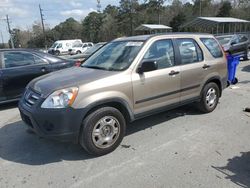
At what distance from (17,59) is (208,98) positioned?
493 centimetres

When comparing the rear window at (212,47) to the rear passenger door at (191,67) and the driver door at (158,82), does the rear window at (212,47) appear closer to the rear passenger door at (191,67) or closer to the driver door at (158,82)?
the rear passenger door at (191,67)

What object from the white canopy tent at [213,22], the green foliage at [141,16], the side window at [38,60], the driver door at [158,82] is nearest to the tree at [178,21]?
the green foliage at [141,16]

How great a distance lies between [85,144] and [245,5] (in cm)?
5009

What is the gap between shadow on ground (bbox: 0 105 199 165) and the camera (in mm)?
3777

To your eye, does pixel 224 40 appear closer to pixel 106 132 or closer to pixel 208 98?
pixel 208 98

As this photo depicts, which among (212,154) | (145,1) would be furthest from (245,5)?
(212,154)

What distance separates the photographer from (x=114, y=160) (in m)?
3.64

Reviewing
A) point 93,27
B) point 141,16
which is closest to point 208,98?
point 141,16

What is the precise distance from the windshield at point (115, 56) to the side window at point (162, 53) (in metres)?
0.22

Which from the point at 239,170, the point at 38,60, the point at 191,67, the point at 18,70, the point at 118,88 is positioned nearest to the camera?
the point at 239,170

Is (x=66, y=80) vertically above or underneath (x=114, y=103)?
above

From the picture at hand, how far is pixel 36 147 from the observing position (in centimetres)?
415

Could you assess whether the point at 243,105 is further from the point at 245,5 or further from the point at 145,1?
the point at 145,1

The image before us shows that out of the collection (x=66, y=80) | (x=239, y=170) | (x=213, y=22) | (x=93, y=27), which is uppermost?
(x=93, y=27)
